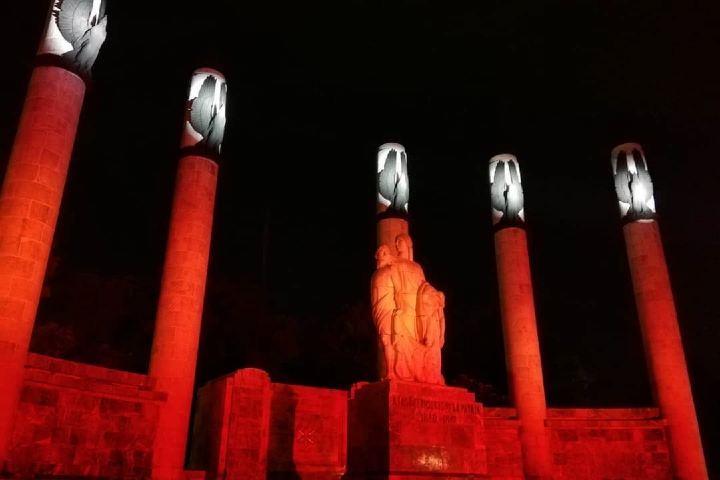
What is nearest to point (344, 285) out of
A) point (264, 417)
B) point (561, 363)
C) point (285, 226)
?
point (285, 226)

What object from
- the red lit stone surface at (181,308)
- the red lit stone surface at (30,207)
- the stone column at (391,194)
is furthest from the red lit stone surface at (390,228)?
the red lit stone surface at (30,207)

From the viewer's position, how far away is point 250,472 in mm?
12672

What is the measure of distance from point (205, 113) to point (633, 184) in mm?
15686

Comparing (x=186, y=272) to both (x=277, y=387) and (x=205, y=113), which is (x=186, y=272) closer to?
(x=277, y=387)

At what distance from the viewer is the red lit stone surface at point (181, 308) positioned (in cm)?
1395

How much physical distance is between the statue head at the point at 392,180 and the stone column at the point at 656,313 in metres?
8.36

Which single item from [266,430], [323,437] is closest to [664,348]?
[323,437]

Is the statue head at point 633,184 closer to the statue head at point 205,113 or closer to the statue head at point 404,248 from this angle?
the statue head at point 404,248

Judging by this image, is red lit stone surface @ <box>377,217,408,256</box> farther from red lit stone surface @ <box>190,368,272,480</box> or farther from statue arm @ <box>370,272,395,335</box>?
statue arm @ <box>370,272,395,335</box>

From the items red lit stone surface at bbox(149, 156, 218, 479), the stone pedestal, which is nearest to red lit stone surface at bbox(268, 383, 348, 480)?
red lit stone surface at bbox(149, 156, 218, 479)

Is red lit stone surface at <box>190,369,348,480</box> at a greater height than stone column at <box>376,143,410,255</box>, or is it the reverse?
stone column at <box>376,143,410,255</box>

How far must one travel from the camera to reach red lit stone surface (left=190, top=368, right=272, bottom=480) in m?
12.6

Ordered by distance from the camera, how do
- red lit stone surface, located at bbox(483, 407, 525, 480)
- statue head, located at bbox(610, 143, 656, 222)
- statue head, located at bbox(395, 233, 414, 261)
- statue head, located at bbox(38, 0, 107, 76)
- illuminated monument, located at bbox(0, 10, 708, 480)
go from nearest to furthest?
illuminated monument, located at bbox(0, 10, 708, 480) < statue head, located at bbox(395, 233, 414, 261) < statue head, located at bbox(38, 0, 107, 76) < red lit stone surface, located at bbox(483, 407, 525, 480) < statue head, located at bbox(610, 143, 656, 222)

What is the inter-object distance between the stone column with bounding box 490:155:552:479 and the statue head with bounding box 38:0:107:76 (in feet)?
A: 48.3
